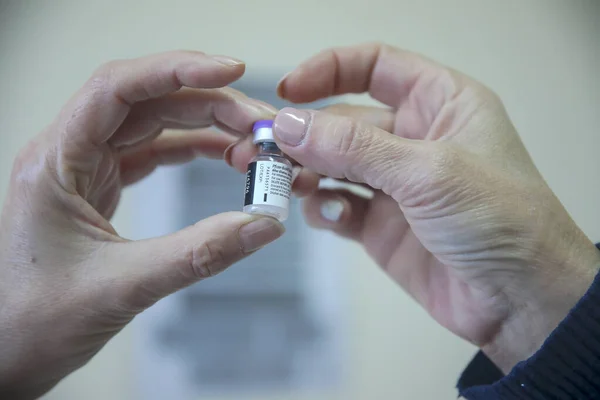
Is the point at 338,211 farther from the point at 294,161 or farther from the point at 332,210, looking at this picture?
the point at 294,161

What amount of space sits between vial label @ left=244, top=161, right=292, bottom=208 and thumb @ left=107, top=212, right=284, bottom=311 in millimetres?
36

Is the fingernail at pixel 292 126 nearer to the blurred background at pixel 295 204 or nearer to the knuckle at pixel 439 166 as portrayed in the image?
the knuckle at pixel 439 166

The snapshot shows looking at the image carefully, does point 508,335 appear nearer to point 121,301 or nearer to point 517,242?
point 517,242

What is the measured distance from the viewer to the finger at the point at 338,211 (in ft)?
3.56

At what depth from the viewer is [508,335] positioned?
0.87 meters

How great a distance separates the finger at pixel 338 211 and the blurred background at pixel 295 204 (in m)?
0.34

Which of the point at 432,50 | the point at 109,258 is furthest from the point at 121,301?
the point at 432,50

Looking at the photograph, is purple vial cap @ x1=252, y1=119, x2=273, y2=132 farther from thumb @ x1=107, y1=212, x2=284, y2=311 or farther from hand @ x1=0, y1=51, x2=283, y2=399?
thumb @ x1=107, y1=212, x2=284, y2=311

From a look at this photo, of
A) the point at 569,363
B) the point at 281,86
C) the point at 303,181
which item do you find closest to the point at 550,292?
the point at 569,363

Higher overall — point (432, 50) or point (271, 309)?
point (432, 50)

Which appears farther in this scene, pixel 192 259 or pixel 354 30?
pixel 354 30

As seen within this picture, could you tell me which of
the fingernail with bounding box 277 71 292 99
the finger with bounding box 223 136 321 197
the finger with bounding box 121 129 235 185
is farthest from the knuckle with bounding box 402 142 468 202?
the finger with bounding box 121 129 235 185

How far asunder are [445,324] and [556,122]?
3.24ft

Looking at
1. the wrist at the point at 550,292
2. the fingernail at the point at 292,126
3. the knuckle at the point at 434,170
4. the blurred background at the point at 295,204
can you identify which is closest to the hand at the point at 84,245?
the fingernail at the point at 292,126
